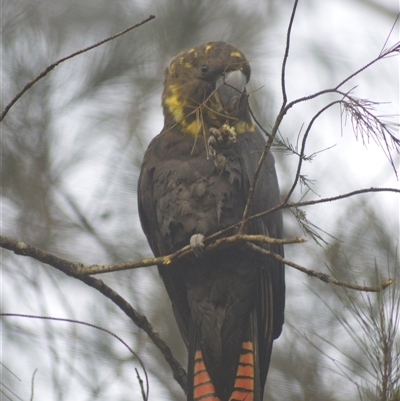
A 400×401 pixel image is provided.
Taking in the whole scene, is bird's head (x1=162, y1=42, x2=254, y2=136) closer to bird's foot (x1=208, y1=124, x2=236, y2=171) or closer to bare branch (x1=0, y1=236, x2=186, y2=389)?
bird's foot (x1=208, y1=124, x2=236, y2=171)

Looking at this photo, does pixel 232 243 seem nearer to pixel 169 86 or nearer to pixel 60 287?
pixel 169 86

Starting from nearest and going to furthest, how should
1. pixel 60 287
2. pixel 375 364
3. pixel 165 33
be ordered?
pixel 375 364 → pixel 60 287 → pixel 165 33

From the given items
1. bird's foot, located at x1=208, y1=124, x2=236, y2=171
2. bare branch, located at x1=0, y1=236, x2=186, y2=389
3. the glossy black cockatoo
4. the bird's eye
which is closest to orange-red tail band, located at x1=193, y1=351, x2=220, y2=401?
the glossy black cockatoo

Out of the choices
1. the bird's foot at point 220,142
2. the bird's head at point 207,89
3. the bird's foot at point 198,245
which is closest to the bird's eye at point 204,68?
the bird's head at point 207,89

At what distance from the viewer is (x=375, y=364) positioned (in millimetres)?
2393

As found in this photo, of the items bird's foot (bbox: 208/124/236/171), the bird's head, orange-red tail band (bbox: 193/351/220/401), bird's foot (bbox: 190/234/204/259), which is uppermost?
the bird's head

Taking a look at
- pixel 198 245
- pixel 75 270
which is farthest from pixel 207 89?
pixel 75 270

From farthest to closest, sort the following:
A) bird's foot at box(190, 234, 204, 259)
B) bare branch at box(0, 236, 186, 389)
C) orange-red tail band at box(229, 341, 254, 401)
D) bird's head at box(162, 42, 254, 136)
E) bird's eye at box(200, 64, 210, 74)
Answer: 1. bird's eye at box(200, 64, 210, 74)
2. bird's head at box(162, 42, 254, 136)
3. orange-red tail band at box(229, 341, 254, 401)
4. bird's foot at box(190, 234, 204, 259)
5. bare branch at box(0, 236, 186, 389)

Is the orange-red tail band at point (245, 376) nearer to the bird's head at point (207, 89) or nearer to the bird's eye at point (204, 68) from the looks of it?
the bird's head at point (207, 89)

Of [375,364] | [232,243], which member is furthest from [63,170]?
[375,364]

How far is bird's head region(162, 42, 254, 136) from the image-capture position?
398 centimetres

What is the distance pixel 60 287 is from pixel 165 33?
2591 millimetres

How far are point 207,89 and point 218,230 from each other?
0.88m

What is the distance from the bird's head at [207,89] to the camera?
398cm
